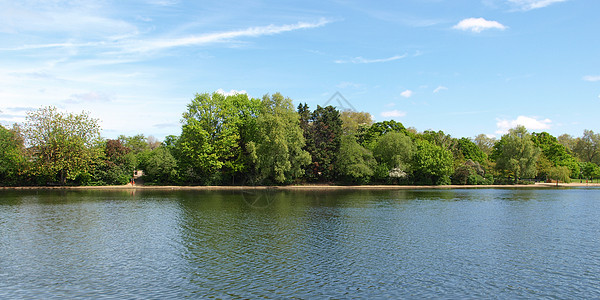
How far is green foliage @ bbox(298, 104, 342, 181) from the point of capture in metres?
65.3

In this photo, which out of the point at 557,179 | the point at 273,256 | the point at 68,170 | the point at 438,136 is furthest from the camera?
the point at 438,136

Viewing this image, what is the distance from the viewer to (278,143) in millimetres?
58562

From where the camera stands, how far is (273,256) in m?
18.3

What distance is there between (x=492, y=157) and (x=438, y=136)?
13.1 metres

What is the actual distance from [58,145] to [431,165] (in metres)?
59.5

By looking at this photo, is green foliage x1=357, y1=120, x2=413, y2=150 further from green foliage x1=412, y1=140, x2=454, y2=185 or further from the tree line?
green foliage x1=412, y1=140, x2=454, y2=185

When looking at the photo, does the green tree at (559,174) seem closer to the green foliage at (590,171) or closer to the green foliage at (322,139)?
the green foliage at (590,171)

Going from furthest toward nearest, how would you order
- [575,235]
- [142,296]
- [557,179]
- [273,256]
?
1. [557,179]
2. [575,235]
3. [273,256]
4. [142,296]

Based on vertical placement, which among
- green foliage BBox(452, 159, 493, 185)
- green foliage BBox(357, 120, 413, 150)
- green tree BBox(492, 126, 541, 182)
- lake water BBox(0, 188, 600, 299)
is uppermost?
green foliage BBox(357, 120, 413, 150)

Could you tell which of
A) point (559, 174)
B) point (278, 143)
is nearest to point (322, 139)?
point (278, 143)

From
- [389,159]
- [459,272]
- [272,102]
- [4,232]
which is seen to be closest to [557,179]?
[389,159]

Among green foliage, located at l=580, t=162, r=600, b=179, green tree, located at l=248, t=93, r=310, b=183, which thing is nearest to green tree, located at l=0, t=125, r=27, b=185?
green tree, located at l=248, t=93, r=310, b=183

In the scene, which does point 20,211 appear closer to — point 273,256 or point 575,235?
point 273,256

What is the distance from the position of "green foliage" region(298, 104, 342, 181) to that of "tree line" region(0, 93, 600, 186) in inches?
6.6
